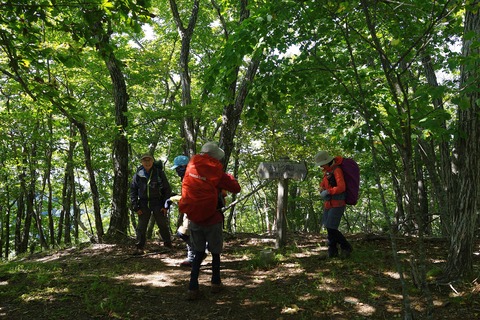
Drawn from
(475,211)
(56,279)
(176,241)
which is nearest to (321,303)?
(475,211)

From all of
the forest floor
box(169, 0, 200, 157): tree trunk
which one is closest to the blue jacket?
the forest floor

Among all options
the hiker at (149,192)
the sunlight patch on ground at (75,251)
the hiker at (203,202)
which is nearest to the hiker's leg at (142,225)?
the hiker at (149,192)

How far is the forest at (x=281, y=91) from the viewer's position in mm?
3484

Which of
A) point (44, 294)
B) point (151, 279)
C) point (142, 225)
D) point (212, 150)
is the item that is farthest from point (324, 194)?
point (44, 294)

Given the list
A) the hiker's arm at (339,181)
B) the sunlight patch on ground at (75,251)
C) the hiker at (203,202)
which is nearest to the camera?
the hiker at (203,202)

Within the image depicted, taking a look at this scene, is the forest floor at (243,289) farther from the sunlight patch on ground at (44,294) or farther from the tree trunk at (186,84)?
the tree trunk at (186,84)

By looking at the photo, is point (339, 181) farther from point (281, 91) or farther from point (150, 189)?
point (150, 189)

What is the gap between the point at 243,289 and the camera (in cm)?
466

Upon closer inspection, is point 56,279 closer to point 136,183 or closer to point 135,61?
point 136,183

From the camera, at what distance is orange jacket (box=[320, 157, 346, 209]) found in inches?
213

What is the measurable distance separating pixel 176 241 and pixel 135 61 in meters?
5.95

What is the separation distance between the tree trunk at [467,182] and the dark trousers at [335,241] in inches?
66.7

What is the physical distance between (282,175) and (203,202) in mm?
2701

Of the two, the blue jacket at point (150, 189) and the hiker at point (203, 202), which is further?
the blue jacket at point (150, 189)
